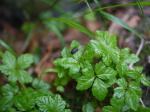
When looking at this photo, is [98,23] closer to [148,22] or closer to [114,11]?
[114,11]

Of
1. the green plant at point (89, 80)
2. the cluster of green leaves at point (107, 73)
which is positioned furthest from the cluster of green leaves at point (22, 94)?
the cluster of green leaves at point (107, 73)

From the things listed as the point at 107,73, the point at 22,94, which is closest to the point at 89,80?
the point at 107,73

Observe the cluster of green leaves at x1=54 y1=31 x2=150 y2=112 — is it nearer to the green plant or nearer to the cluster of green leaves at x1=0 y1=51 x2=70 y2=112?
the green plant

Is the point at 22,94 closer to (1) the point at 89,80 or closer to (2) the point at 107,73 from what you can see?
(1) the point at 89,80

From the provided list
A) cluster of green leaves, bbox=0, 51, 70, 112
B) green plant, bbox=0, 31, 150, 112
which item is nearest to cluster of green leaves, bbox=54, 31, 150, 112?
green plant, bbox=0, 31, 150, 112

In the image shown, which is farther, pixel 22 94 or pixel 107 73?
pixel 22 94

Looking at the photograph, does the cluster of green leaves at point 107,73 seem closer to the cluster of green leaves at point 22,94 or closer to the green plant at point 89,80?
the green plant at point 89,80

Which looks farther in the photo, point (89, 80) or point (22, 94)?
point (22, 94)
